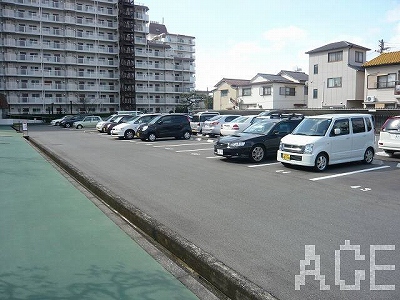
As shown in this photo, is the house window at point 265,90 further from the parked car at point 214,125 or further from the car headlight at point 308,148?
the car headlight at point 308,148

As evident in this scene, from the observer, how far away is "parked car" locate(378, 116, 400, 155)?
38.3 ft

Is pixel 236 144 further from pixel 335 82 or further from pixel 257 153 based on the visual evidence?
pixel 335 82

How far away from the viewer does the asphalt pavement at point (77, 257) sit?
324cm

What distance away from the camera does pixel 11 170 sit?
375 inches

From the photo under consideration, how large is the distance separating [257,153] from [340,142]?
→ 8.63 feet

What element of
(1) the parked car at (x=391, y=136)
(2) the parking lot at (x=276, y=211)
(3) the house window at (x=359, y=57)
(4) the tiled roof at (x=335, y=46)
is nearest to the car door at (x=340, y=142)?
(2) the parking lot at (x=276, y=211)

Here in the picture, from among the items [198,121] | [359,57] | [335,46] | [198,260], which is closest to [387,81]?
[359,57]

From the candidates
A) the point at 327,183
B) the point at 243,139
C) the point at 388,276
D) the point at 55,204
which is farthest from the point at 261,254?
the point at 243,139

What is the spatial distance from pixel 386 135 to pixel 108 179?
952 cm

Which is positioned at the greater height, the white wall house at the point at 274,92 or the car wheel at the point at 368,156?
the white wall house at the point at 274,92

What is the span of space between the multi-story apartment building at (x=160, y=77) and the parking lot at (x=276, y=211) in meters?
58.3

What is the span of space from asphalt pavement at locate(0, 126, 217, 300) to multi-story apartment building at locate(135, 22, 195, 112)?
61.5 metres

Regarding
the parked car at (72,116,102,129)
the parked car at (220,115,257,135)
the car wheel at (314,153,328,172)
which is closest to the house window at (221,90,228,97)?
the parked car at (72,116,102,129)

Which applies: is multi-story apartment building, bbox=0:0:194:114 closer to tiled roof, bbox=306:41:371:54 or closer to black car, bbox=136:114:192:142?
tiled roof, bbox=306:41:371:54
